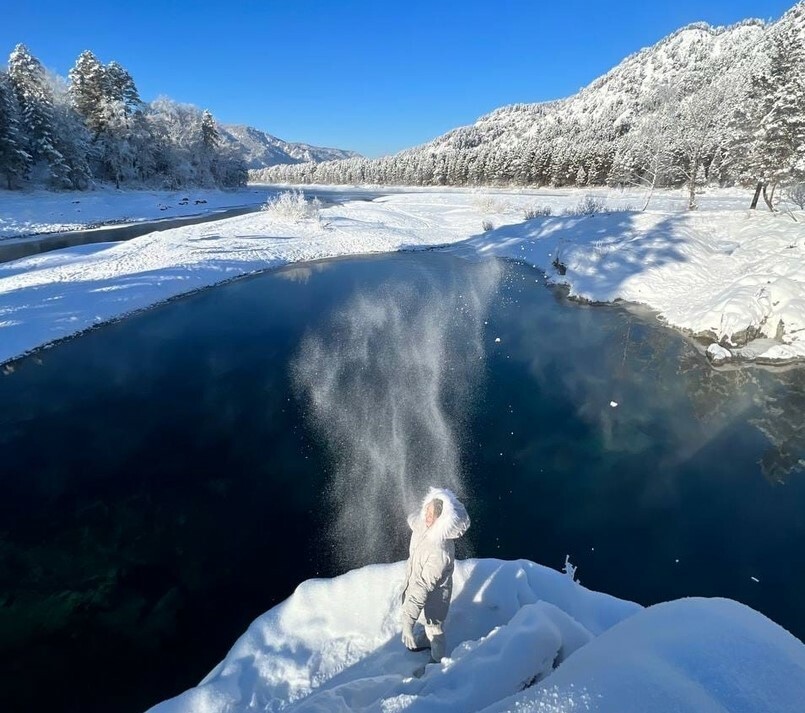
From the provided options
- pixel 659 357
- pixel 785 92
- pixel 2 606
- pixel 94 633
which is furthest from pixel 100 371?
pixel 785 92

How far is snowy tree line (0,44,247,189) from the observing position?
44.4 m

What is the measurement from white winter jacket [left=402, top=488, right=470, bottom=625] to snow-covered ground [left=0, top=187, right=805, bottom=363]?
14046 millimetres

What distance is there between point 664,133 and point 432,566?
144 ft

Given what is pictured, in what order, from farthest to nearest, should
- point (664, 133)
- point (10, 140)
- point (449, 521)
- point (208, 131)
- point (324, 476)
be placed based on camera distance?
point (208, 131), point (10, 140), point (664, 133), point (324, 476), point (449, 521)

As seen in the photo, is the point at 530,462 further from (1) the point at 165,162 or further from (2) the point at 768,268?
(1) the point at 165,162

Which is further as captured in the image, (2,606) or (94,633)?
(2,606)

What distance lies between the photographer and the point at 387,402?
36.7 feet

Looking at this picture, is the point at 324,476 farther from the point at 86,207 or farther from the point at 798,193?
the point at 86,207

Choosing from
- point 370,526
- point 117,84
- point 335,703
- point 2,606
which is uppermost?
point 117,84

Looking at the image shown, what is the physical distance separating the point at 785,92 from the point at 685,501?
26925mm

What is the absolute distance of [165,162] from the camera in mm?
63562

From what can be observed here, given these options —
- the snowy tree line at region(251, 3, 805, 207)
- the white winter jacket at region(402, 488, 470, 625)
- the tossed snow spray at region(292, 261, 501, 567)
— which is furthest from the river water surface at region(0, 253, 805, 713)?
the snowy tree line at region(251, 3, 805, 207)

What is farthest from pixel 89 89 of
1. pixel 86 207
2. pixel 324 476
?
pixel 324 476

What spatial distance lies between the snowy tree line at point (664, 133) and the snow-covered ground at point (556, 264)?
4875 mm
